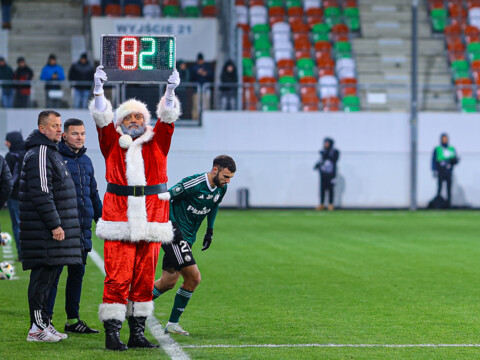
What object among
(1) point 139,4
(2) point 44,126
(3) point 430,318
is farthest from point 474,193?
(2) point 44,126

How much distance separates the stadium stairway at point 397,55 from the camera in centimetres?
2770

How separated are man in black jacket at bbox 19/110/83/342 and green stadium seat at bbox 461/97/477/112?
2123cm

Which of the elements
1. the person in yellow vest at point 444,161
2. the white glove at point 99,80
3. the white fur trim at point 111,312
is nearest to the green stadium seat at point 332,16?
the person in yellow vest at point 444,161

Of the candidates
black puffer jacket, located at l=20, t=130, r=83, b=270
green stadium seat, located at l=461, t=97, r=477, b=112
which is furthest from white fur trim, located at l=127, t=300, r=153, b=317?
green stadium seat, located at l=461, t=97, r=477, b=112

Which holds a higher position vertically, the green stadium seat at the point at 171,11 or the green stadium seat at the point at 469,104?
the green stadium seat at the point at 171,11

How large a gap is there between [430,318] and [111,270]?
134 inches

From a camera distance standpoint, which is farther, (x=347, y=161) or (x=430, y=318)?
(x=347, y=161)

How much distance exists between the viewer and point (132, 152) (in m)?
7.64

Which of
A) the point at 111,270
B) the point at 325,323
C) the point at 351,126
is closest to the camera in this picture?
the point at 111,270

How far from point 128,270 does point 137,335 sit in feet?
1.86

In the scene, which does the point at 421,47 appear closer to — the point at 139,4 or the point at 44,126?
the point at 139,4

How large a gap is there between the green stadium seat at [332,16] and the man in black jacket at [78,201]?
23.9 metres

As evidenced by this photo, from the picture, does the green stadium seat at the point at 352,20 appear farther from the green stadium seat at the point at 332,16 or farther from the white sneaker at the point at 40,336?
the white sneaker at the point at 40,336

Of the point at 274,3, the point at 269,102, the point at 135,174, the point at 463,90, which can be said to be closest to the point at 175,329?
the point at 135,174
